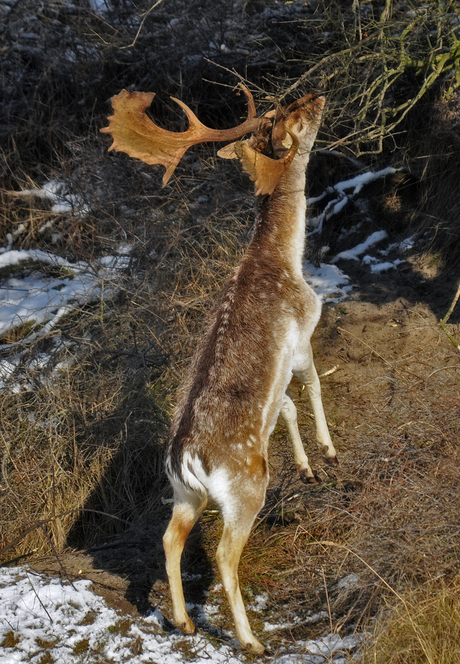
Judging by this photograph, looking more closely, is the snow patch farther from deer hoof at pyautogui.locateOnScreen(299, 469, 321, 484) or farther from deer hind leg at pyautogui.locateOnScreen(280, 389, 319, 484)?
deer hoof at pyautogui.locateOnScreen(299, 469, 321, 484)

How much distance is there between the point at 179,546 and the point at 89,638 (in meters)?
0.74

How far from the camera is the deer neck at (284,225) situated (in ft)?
15.5

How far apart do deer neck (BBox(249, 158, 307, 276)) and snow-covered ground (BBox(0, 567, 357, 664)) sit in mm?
2676

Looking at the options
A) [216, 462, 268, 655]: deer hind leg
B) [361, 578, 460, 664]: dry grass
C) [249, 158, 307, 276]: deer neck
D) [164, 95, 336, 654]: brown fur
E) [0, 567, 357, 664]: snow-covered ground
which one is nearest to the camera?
[361, 578, 460, 664]: dry grass

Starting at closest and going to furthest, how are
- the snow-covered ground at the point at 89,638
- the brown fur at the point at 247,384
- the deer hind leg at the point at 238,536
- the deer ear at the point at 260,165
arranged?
the snow-covered ground at the point at 89,638 < the deer hind leg at the point at 238,536 < the brown fur at the point at 247,384 < the deer ear at the point at 260,165

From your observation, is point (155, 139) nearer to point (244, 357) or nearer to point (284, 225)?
point (284, 225)

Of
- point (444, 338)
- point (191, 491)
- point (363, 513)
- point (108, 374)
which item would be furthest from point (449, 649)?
point (108, 374)

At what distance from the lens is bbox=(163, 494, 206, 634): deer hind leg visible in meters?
3.65

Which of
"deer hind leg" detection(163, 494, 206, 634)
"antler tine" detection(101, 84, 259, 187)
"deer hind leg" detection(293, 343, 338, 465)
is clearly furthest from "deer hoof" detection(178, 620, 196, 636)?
"antler tine" detection(101, 84, 259, 187)

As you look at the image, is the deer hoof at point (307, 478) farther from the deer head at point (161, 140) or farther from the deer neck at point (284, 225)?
the deer head at point (161, 140)

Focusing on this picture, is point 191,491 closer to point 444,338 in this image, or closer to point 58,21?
point 444,338

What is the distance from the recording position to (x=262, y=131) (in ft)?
16.4

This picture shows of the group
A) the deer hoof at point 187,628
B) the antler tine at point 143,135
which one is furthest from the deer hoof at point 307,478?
the antler tine at point 143,135

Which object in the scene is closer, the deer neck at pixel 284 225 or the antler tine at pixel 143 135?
the antler tine at pixel 143 135
